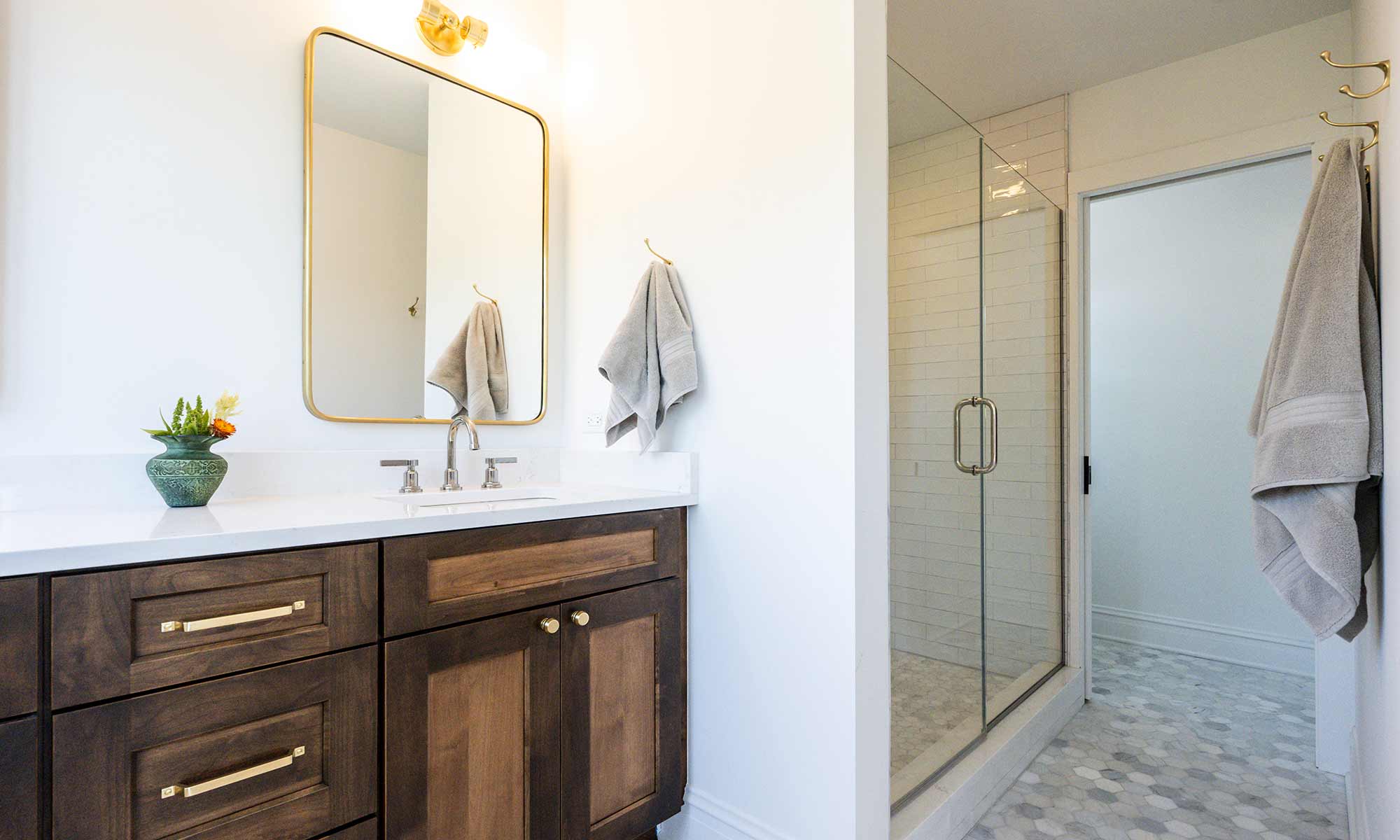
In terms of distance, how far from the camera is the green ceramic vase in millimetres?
1335

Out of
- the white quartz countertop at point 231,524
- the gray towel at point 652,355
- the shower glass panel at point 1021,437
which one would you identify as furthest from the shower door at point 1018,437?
the white quartz countertop at point 231,524

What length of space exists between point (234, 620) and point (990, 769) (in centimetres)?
197

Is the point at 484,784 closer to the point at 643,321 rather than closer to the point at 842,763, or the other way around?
the point at 842,763

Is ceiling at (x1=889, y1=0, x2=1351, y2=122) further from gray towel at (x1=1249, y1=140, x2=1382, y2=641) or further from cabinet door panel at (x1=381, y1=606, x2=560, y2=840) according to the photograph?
cabinet door panel at (x1=381, y1=606, x2=560, y2=840)

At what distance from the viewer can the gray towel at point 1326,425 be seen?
4.41ft

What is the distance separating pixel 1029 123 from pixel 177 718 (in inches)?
135

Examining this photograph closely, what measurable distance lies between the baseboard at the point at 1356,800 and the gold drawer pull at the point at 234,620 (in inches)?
88.2

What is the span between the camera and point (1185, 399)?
3.41m

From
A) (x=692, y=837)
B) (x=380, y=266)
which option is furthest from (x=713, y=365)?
(x=692, y=837)

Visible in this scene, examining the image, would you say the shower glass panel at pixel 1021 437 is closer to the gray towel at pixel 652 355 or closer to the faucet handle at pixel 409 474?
the gray towel at pixel 652 355

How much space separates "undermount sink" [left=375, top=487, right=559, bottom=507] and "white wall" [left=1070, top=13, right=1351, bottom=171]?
8.39ft

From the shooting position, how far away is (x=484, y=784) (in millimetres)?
1341

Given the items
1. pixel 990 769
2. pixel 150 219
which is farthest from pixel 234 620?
pixel 990 769

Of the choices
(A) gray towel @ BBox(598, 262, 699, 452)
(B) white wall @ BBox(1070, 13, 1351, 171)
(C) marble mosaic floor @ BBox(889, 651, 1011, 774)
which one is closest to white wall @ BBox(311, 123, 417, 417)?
(A) gray towel @ BBox(598, 262, 699, 452)
